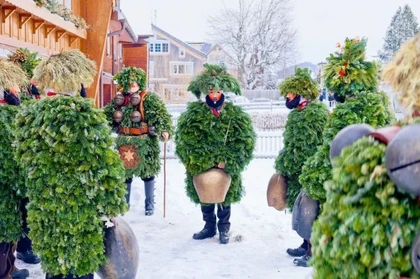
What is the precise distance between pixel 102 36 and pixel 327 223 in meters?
8.62

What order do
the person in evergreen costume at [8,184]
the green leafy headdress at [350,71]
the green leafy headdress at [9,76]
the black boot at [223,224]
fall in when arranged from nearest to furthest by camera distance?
1. the person in evergreen costume at [8,184]
2. the green leafy headdress at [9,76]
3. the green leafy headdress at [350,71]
4. the black boot at [223,224]

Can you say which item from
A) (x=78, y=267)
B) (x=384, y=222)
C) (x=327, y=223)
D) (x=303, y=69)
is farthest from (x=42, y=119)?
(x=303, y=69)

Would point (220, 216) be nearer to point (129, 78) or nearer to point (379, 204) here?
point (129, 78)

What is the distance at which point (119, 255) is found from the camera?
3.40 m

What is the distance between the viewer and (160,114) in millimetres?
6832

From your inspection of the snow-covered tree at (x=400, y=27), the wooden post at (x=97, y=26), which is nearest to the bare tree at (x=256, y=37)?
the snow-covered tree at (x=400, y=27)

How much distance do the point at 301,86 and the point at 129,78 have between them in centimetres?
251

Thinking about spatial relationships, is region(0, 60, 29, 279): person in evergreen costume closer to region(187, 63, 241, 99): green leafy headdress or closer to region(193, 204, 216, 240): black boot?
region(187, 63, 241, 99): green leafy headdress

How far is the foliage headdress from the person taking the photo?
1620 millimetres

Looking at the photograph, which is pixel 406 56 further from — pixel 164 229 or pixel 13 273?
pixel 164 229

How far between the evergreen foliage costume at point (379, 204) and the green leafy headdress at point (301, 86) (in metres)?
3.67

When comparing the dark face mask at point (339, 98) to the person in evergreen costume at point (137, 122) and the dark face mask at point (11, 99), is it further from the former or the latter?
the person in evergreen costume at point (137, 122)

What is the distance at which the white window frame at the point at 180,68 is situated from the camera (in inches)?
1625

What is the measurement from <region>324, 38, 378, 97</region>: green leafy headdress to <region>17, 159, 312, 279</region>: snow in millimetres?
1629
